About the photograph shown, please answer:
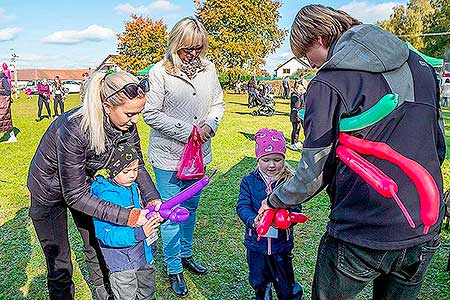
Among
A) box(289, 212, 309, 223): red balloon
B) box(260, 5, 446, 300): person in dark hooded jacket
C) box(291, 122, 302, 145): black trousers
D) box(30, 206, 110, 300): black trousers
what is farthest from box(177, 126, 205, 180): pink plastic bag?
box(291, 122, 302, 145): black trousers

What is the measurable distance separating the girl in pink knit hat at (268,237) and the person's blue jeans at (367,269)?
84cm

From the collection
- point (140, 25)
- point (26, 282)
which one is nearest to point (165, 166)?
point (26, 282)

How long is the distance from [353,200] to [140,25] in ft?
156

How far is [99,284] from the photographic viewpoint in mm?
2898

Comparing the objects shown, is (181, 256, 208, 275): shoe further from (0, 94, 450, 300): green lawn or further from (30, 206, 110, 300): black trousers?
(30, 206, 110, 300): black trousers

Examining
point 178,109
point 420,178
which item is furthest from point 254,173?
point 420,178

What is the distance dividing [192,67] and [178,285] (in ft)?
5.58

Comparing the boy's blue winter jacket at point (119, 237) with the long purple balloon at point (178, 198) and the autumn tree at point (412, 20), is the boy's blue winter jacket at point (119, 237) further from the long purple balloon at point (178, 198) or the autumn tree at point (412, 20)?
the autumn tree at point (412, 20)

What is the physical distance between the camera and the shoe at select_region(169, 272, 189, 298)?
3.27 metres

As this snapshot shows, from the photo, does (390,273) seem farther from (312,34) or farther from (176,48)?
(176,48)

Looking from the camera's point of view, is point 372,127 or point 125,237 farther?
point 125,237

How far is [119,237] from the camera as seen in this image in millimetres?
2270

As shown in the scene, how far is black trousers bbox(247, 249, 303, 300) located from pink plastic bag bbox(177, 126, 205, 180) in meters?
0.75

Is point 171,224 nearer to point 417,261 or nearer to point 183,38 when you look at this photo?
point 183,38
